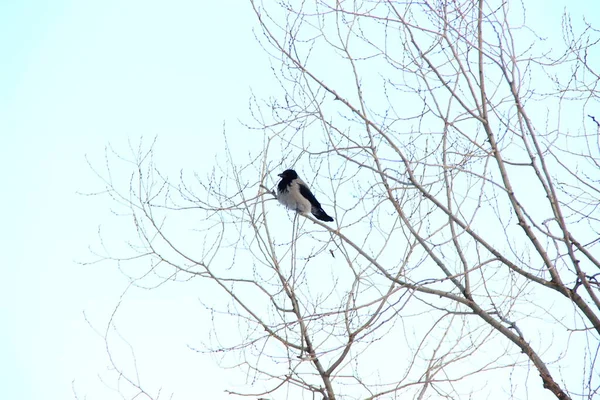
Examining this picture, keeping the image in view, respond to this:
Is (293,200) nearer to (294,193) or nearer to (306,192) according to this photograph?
(294,193)

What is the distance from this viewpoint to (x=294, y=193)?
26.1ft

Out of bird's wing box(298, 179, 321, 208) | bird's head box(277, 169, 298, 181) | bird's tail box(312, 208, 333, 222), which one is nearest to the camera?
bird's wing box(298, 179, 321, 208)

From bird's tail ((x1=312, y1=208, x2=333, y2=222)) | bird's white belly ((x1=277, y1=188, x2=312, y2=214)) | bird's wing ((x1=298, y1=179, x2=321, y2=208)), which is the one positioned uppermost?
bird's tail ((x1=312, y1=208, x2=333, y2=222))

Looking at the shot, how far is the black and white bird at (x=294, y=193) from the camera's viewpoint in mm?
7898

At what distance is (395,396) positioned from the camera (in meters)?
4.79

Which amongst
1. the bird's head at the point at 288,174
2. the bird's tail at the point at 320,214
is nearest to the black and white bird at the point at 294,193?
the bird's head at the point at 288,174

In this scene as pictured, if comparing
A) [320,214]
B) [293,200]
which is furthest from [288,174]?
[320,214]

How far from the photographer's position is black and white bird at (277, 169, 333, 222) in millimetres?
7898

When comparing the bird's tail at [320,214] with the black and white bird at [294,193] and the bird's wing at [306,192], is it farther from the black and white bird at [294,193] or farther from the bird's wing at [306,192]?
the bird's wing at [306,192]

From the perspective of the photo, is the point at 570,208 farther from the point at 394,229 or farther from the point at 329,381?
the point at 329,381

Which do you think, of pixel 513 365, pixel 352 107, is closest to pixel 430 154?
pixel 352 107

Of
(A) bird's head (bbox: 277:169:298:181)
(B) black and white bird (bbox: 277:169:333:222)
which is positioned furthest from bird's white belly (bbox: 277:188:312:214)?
(A) bird's head (bbox: 277:169:298:181)

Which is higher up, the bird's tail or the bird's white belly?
the bird's tail

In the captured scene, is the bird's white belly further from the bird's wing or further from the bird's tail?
the bird's tail
